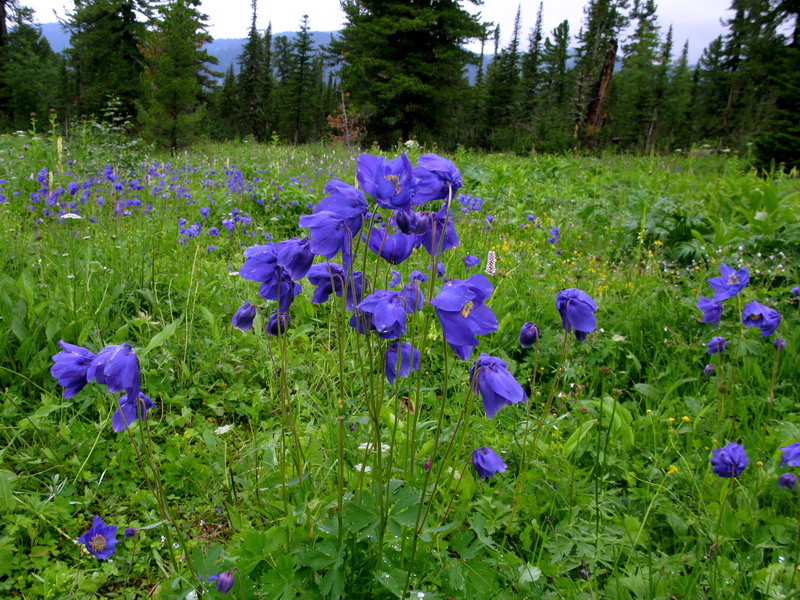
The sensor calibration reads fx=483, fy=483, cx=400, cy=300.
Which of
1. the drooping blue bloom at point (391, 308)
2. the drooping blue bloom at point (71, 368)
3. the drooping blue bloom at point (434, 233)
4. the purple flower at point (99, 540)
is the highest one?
the drooping blue bloom at point (434, 233)

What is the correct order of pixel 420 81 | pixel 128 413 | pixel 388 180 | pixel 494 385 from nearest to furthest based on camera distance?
1. pixel 388 180
2. pixel 494 385
3. pixel 128 413
4. pixel 420 81

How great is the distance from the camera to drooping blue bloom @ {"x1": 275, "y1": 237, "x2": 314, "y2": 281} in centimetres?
101

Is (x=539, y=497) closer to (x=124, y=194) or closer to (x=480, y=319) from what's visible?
(x=480, y=319)

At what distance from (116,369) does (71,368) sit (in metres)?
0.18

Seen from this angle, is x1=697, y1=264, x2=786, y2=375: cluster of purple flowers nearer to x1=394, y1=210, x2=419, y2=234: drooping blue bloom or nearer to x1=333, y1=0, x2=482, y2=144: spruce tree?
x1=394, y1=210, x2=419, y2=234: drooping blue bloom

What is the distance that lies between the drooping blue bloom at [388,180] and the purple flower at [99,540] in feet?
4.13

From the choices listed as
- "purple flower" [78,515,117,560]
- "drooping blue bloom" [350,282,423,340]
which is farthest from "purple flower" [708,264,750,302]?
"purple flower" [78,515,117,560]

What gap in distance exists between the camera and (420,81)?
2034 centimetres

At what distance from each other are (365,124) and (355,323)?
855 inches

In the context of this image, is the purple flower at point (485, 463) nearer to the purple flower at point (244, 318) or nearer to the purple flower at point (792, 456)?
the purple flower at point (244, 318)

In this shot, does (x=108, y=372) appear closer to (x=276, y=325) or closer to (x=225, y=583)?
(x=276, y=325)

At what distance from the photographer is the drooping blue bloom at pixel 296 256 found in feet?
3.31

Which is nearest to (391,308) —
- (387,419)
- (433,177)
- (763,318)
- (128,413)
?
(433,177)

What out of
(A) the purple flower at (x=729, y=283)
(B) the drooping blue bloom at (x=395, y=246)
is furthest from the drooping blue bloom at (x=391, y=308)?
(A) the purple flower at (x=729, y=283)
